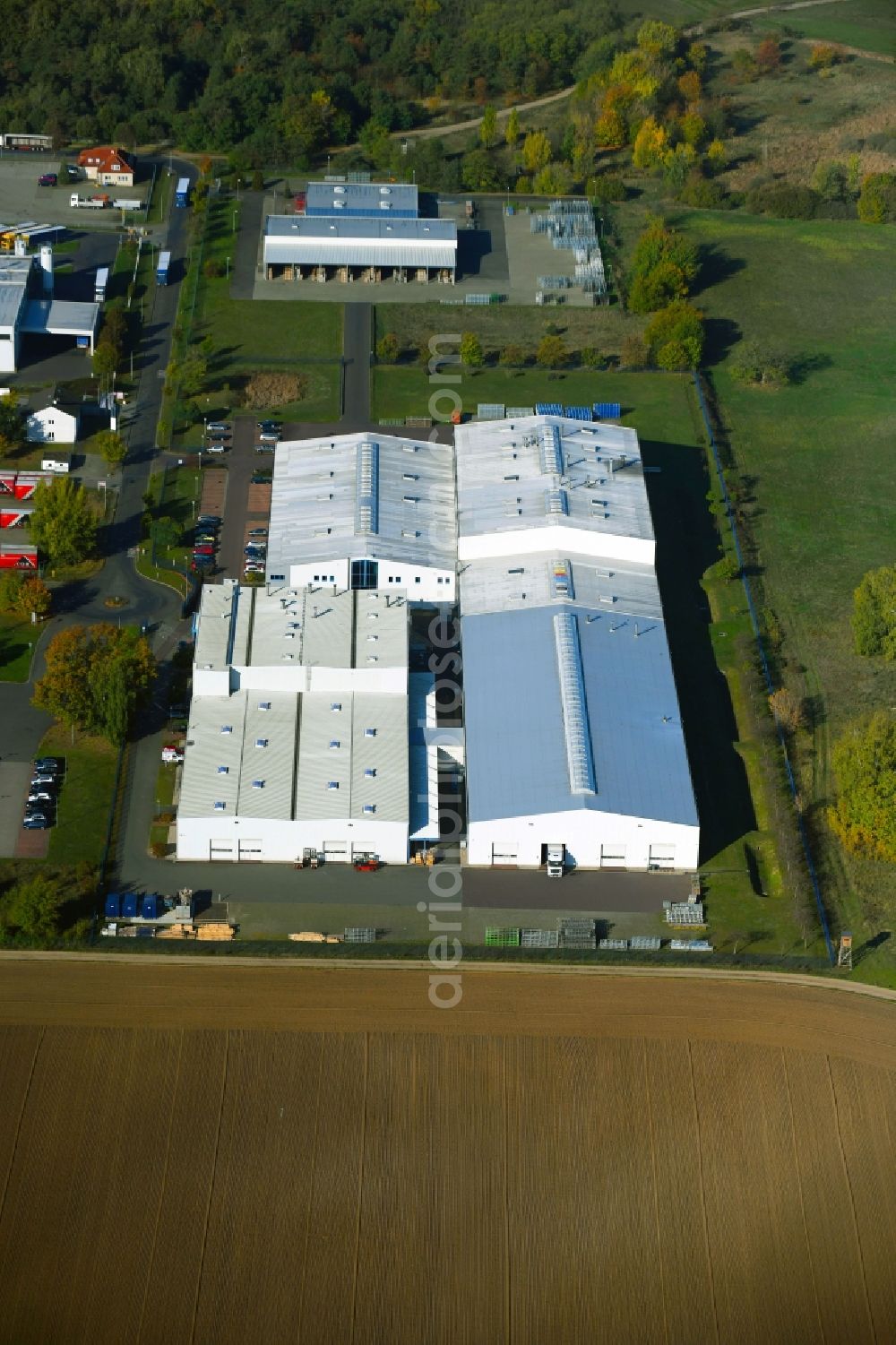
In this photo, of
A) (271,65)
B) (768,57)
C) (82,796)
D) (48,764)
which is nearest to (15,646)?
(48,764)

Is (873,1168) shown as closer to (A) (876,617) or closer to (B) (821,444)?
(A) (876,617)

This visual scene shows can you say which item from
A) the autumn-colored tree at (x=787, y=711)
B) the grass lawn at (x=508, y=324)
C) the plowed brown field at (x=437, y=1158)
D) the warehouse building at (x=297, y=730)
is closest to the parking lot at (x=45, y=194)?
the grass lawn at (x=508, y=324)

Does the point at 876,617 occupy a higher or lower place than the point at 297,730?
higher

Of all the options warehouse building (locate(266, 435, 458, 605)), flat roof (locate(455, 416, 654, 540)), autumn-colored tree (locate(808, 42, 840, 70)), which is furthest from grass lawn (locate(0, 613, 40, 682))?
autumn-colored tree (locate(808, 42, 840, 70))

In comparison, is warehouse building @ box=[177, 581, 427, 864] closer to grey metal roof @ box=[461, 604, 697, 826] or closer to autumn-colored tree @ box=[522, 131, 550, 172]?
grey metal roof @ box=[461, 604, 697, 826]

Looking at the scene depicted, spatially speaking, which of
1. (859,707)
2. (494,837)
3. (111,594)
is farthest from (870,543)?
(111,594)
